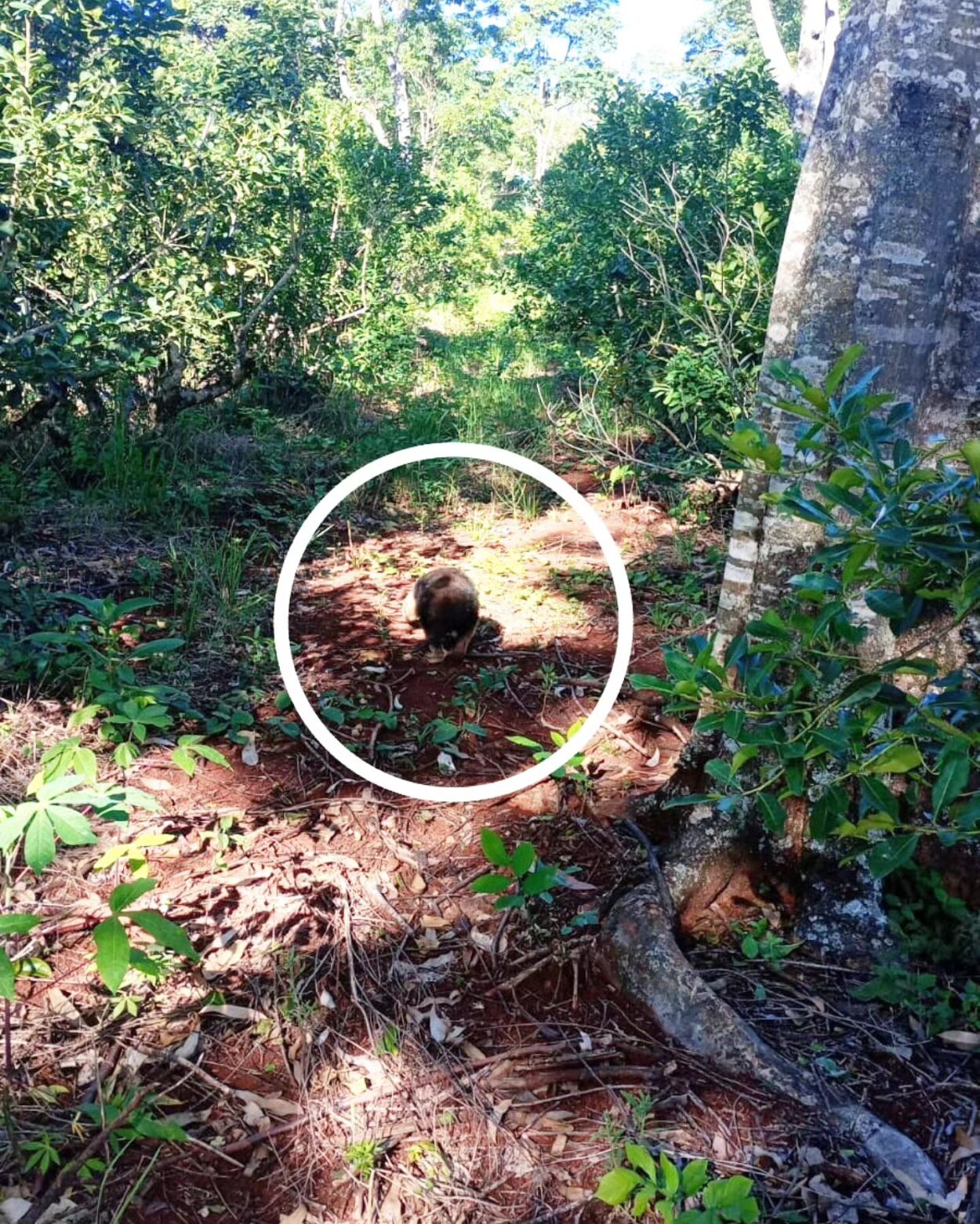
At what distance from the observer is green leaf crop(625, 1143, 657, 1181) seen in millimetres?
1715

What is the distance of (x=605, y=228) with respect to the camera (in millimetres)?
7121

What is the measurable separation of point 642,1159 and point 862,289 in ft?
6.51

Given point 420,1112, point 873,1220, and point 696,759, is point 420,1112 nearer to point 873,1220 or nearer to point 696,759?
point 873,1220

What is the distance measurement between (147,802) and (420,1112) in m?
0.89

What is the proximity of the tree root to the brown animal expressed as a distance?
1959mm

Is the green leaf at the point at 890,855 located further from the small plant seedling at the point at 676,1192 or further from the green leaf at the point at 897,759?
the small plant seedling at the point at 676,1192

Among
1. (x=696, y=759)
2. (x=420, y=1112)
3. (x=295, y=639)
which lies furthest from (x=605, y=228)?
(x=420, y=1112)

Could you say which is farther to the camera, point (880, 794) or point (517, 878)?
point (517, 878)

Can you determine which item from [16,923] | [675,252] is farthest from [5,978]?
[675,252]

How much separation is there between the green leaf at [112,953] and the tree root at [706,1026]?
1.25 metres

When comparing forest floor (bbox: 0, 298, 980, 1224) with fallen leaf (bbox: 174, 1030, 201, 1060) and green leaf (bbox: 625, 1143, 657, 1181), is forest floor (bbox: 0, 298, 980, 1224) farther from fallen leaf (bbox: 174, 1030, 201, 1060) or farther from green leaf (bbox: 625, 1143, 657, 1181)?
green leaf (bbox: 625, 1143, 657, 1181)

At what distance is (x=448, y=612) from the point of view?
4.30 meters

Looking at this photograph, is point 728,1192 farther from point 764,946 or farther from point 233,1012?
point 233,1012

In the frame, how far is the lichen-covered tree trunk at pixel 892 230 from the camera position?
2.23m
